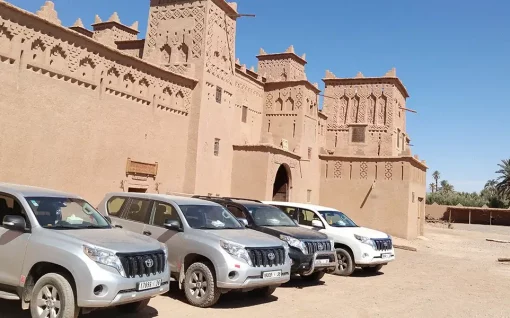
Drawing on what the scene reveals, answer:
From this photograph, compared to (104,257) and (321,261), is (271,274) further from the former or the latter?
(104,257)

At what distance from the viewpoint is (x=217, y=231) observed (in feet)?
27.9

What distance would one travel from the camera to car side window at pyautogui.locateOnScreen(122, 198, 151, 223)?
9203 mm

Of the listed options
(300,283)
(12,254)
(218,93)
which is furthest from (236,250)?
(218,93)

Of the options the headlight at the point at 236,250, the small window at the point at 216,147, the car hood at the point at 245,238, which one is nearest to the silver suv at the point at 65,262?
the headlight at the point at 236,250

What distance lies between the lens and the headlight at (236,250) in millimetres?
7941

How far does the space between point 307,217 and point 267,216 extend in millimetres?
2532

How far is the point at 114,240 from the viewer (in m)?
6.43

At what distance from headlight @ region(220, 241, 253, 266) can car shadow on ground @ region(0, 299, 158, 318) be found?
151 cm

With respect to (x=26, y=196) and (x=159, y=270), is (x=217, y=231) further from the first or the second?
(x=26, y=196)

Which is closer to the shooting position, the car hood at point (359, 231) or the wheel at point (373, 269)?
the car hood at point (359, 231)

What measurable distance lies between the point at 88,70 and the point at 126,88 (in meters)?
1.75

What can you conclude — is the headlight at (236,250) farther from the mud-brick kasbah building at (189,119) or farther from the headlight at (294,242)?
the mud-brick kasbah building at (189,119)

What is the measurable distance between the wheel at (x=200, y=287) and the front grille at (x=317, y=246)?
9.74ft

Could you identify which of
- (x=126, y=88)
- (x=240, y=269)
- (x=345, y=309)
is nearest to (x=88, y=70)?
(x=126, y=88)
